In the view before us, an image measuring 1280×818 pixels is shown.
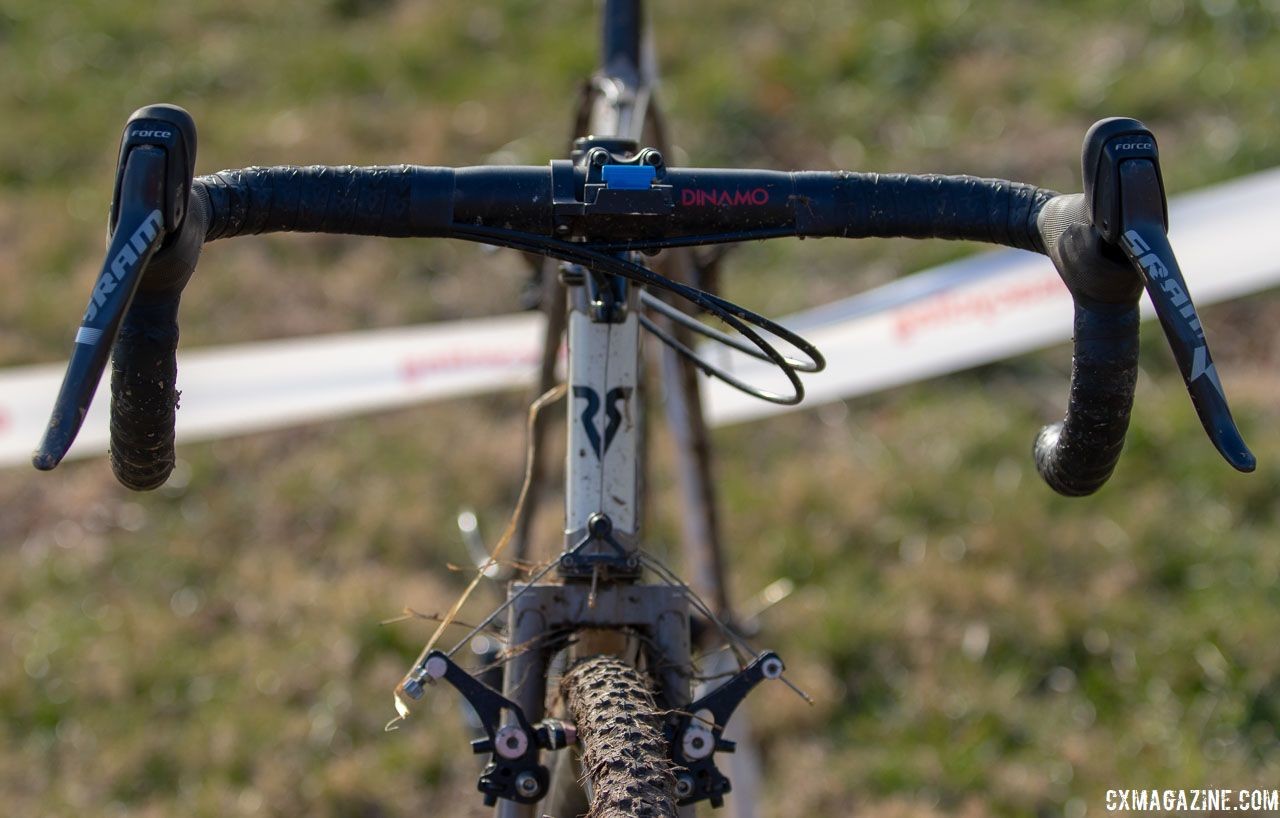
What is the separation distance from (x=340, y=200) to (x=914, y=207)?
694 mm

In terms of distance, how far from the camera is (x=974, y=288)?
4863 mm

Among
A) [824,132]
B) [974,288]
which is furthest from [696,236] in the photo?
[824,132]

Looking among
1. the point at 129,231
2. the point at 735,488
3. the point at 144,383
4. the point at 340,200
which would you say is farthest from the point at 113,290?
the point at 735,488

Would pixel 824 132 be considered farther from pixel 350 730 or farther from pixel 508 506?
pixel 350 730

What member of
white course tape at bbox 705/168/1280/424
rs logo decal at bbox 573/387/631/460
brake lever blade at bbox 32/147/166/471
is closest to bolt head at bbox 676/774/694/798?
rs logo decal at bbox 573/387/631/460

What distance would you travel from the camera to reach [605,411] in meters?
2.08

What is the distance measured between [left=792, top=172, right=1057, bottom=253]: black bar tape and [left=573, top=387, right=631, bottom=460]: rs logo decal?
1.36ft

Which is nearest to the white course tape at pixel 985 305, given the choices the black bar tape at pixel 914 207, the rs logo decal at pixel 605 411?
the rs logo decal at pixel 605 411

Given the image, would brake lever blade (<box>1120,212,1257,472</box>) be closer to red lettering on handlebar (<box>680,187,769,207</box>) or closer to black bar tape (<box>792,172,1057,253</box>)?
black bar tape (<box>792,172,1057,253</box>)

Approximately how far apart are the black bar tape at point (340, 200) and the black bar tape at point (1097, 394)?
30.1 inches

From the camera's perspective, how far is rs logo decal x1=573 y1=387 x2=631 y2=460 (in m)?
2.07

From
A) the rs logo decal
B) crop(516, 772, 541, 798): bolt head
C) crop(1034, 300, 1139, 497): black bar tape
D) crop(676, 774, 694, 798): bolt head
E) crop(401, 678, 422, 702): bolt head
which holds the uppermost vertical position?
the rs logo decal

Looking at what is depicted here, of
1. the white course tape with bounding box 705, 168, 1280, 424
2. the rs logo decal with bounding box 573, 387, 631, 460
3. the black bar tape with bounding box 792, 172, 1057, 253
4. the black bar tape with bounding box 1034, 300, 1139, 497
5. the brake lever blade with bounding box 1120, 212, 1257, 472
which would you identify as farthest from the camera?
the white course tape with bounding box 705, 168, 1280, 424

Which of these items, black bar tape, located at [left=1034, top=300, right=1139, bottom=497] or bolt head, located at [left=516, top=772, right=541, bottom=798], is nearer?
black bar tape, located at [left=1034, top=300, right=1139, bottom=497]
